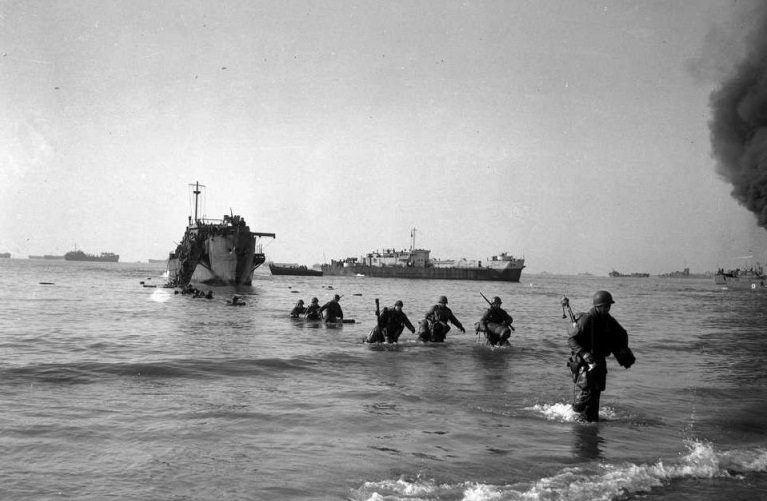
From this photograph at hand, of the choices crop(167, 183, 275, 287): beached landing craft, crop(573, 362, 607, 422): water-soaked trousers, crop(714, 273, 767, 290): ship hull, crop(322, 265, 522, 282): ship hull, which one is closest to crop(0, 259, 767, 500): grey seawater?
crop(573, 362, 607, 422): water-soaked trousers

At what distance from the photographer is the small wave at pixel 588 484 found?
477cm

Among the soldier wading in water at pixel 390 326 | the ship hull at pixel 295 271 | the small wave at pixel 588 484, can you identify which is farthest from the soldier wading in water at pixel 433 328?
the ship hull at pixel 295 271

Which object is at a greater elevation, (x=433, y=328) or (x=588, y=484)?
(x=433, y=328)

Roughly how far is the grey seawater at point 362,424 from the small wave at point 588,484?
0.07ft

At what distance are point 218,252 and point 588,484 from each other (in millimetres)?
52783

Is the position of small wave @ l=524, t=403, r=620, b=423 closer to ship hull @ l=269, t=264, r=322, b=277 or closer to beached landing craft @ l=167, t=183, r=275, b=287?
beached landing craft @ l=167, t=183, r=275, b=287

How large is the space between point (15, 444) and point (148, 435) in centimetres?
139

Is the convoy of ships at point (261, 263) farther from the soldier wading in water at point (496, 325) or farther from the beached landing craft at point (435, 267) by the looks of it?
the soldier wading in water at point (496, 325)

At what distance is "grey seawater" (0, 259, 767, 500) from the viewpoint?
5.06m

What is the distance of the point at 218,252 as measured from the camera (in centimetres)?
5428

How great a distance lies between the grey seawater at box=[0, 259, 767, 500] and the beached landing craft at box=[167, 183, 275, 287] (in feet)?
127

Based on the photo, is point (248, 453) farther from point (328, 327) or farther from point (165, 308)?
point (165, 308)

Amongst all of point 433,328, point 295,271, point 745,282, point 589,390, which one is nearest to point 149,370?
point 433,328

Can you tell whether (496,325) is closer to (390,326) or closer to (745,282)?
(390,326)
